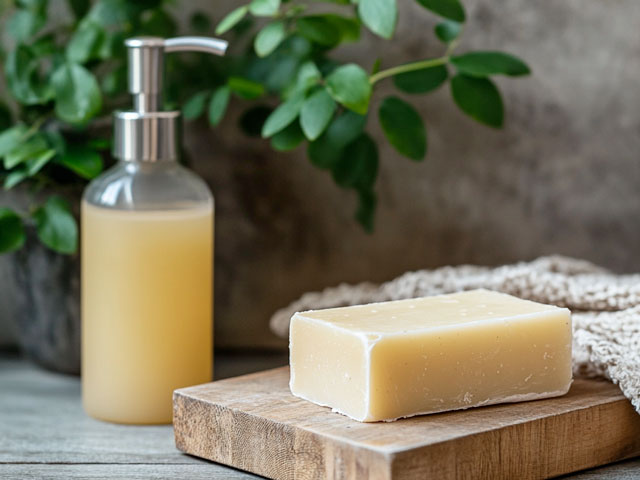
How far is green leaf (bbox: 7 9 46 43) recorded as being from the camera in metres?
0.86

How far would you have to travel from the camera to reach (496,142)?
985 millimetres

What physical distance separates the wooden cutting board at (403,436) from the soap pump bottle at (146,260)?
90 millimetres

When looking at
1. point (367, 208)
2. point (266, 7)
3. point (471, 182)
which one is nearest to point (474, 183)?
point (471, 182)

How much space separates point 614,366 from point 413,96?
0.39m

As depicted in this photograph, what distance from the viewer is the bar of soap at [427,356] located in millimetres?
601

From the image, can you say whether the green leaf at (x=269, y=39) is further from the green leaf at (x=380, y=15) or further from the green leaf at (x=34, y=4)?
the green leaf at (x=34, y=4)

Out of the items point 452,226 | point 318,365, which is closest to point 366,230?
point 452,226

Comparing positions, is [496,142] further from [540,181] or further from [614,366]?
[614,366]

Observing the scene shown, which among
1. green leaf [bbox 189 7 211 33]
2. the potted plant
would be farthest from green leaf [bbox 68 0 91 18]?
green leaf [bbox 189 7 211 33]

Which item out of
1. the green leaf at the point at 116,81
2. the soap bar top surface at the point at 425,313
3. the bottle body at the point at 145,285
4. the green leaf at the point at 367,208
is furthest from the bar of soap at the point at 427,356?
the green leaf at the point at 116,81

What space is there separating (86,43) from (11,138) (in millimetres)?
103

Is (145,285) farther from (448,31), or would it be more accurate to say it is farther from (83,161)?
(448,31)

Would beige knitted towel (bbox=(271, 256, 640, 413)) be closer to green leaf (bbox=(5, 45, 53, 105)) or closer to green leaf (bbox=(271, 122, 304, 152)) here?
green leaf (bbox=(271, 122, 304, 152))

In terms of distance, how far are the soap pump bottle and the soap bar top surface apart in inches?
6.0
